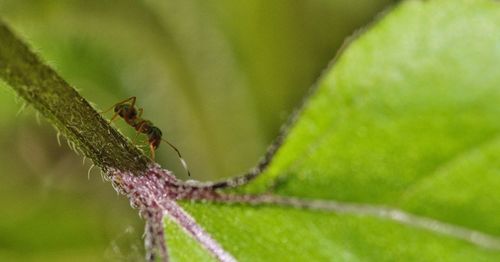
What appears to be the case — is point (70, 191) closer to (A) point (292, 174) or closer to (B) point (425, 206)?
(A) point (292, 174)

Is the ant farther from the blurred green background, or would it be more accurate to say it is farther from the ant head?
the blurred green background

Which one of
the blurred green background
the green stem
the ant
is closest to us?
the green stem

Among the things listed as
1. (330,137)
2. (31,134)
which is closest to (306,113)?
(330,137)

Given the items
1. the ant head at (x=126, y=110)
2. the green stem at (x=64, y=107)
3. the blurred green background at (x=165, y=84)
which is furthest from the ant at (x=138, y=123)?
the blurred green background at (x=165, y=84)

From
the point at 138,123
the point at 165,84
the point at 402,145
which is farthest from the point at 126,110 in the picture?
the point at 165,84

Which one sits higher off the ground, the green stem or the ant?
the green stem

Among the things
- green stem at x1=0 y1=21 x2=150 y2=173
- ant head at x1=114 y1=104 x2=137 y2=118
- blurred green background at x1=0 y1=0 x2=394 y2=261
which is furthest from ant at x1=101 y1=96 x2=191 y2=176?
blurred green background at x1=0 y1=0 x2=394 y2=261

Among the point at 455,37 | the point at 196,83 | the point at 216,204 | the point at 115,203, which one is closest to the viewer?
the point at 455,37
